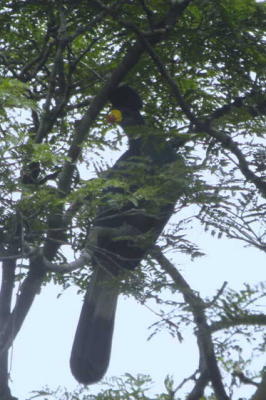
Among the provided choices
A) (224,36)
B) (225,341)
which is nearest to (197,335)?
(225,341)

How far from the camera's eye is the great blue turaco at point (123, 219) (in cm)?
410

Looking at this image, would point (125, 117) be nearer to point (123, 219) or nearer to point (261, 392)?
point (123, 219)

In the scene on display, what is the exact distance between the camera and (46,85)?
5.59 metres

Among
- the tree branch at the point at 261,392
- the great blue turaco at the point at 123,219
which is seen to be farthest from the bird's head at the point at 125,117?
the tree branch at the point at 261,392

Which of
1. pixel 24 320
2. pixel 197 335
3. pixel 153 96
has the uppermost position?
pixel 153 96

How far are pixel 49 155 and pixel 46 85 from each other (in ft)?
6.19

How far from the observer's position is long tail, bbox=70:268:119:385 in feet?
16.6

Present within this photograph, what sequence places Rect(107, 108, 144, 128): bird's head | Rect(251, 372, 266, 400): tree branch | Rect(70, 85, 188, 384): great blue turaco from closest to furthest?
Rect(251, 372, 266, 400): tree branch, Rect(70, 85, 188, 384): great blue turaco, Rect(107, 108, 144, 128): bird's head

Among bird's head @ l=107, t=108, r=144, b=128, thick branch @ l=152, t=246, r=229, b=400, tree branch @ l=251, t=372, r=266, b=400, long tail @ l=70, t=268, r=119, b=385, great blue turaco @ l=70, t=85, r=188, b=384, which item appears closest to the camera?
tree branch @ l=251, t=372, r=266, b=400

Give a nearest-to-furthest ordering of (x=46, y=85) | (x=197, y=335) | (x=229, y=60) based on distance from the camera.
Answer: (x=197, y=335), (x=229, y=60), (x=46, y=85)

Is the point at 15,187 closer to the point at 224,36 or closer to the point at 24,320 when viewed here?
the point at 24,320

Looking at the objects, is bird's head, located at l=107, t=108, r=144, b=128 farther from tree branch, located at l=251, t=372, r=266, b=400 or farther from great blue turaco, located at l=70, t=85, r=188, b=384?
tree branch, located at l=251, t=372, r=266, b=400

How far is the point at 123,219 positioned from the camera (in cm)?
516

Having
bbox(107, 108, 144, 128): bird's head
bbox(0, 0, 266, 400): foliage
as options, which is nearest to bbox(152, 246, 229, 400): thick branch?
bbox(0, 0, 266, 400): foliage
